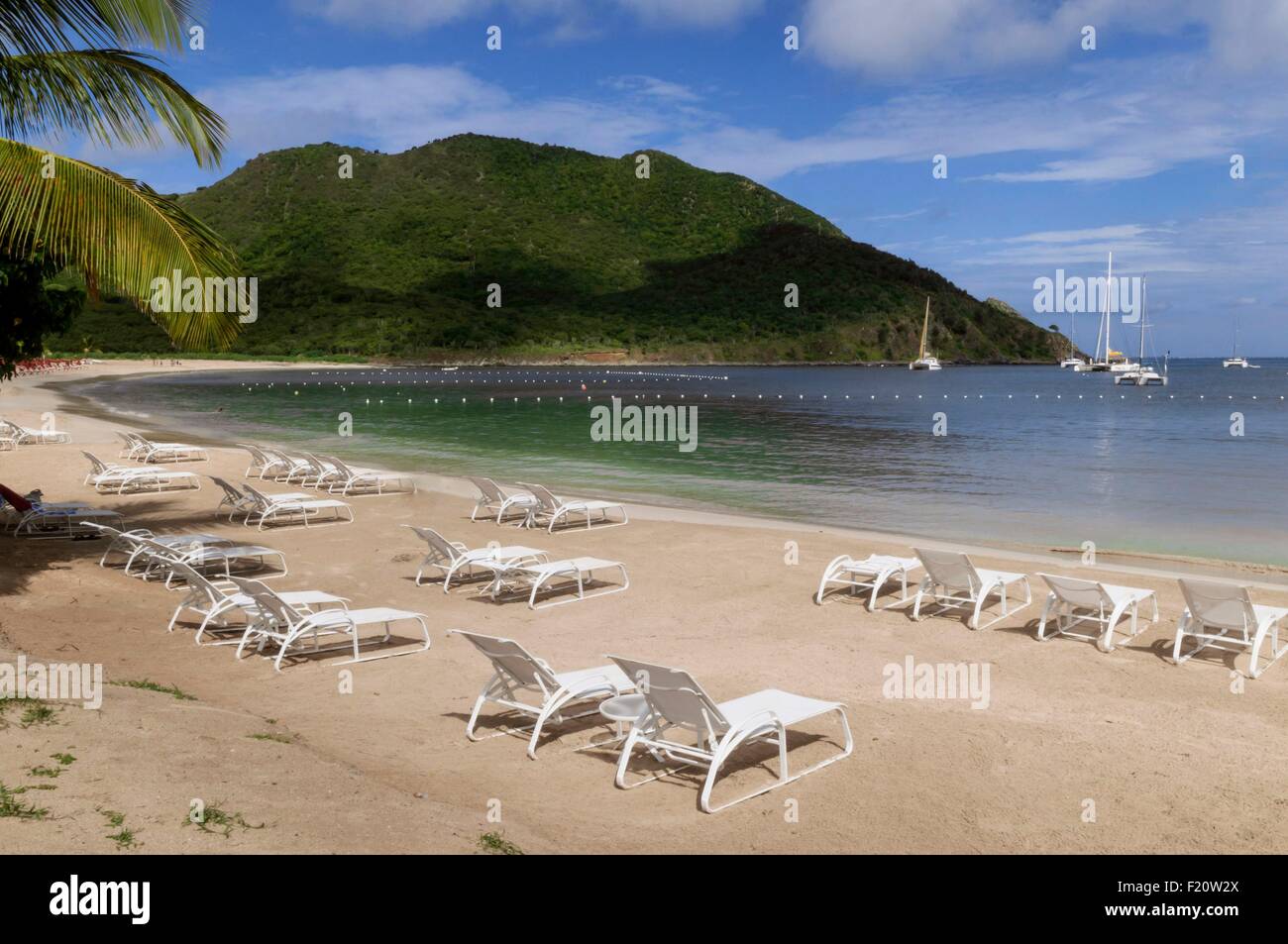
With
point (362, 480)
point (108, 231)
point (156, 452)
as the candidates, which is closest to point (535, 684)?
point (108, 231)

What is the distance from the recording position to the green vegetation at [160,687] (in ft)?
20.4

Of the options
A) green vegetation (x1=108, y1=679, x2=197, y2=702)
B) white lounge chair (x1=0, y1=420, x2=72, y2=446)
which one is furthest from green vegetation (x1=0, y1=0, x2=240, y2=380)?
white lounge chair (x1=0, y1=420, x2=72, y2=446)

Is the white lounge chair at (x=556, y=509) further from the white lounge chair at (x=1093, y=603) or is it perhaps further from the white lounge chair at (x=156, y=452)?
the white lounge chair at (x=156, y=452)

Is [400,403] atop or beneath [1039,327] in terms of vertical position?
beneath

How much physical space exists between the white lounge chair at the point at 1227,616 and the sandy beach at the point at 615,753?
169 millimetres

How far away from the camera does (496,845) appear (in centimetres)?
415

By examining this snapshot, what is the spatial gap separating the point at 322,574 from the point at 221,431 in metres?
22.8

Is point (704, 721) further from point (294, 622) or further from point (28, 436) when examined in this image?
point (28, 436)

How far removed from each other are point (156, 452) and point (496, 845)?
17704 millimetres

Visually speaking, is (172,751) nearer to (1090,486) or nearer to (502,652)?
(502,652)

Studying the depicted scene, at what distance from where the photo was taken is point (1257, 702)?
6590 mm

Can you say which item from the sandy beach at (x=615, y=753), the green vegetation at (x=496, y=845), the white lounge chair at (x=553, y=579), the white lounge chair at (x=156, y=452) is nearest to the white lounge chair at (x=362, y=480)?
the white lounge chair at (x=156, y=452)

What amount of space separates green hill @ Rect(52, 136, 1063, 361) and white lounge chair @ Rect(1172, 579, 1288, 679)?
93931mm
